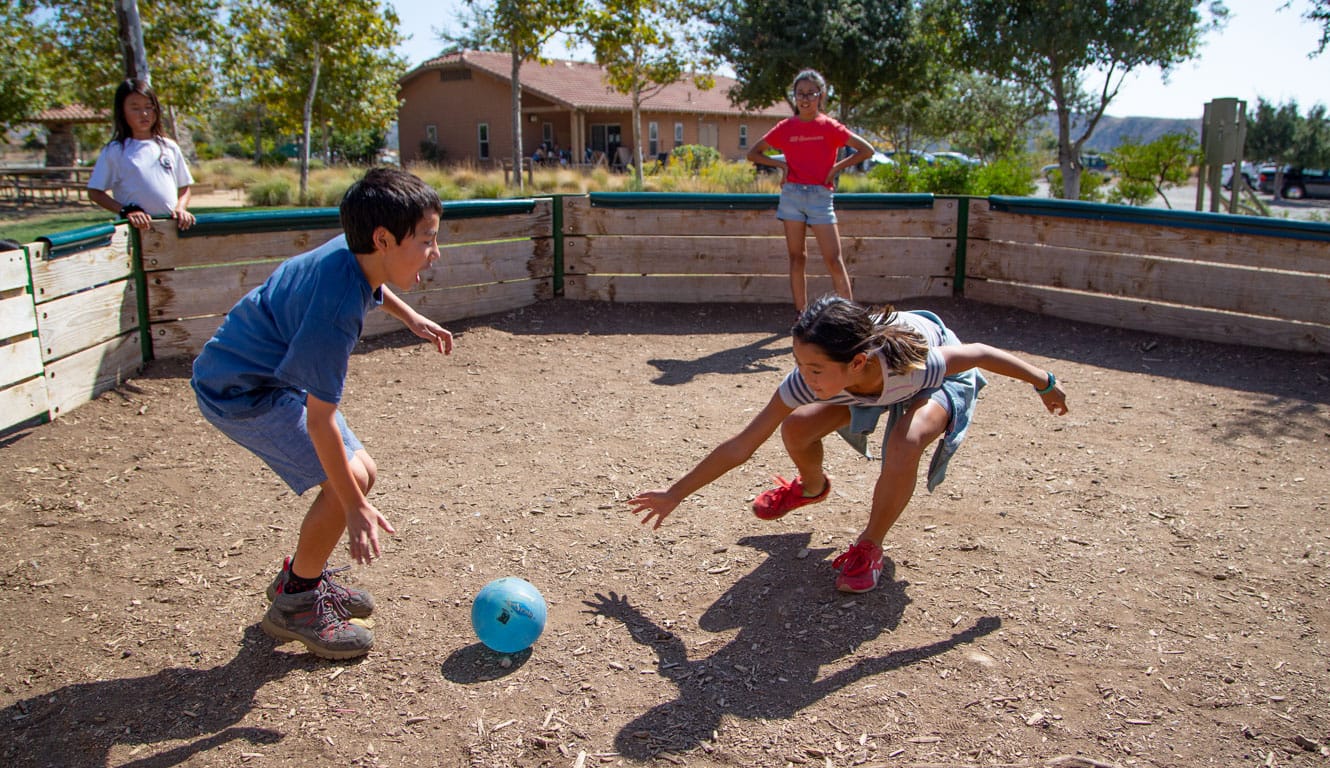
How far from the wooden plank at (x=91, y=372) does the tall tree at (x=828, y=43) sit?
22.1 metres

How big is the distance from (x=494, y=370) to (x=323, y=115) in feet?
81.1

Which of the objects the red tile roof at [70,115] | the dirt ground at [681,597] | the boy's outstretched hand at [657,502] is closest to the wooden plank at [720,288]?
the dirt ground at [681,597]

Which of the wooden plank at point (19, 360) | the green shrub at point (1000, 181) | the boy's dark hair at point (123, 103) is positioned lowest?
the wooden plank at point (19, 360)

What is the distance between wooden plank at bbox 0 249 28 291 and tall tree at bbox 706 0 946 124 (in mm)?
22806

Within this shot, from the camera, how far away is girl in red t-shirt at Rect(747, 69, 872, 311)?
7289mm

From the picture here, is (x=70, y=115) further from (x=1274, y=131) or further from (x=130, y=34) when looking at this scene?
(x=1274, y=131)

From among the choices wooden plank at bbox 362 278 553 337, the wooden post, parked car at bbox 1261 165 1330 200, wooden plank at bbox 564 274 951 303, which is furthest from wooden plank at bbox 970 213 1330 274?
parked car at bbox 1261 165 1330 200

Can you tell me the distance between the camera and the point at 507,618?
3.12 m

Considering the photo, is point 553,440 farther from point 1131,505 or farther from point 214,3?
point 214,3

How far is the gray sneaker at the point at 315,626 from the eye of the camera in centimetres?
313

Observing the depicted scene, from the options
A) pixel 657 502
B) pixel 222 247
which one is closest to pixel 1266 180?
pixel 222 247

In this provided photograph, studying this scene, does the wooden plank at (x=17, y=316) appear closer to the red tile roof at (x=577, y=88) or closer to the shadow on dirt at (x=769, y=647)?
the shadow on dirt at (x=769, y=647)

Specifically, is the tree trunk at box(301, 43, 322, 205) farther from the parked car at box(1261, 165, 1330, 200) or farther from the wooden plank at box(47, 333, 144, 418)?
the parked car at box(1261, 165, 1330, 200)

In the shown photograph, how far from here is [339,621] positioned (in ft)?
10.4
